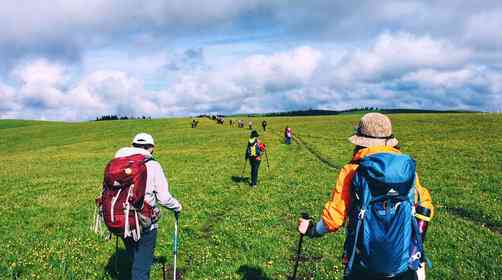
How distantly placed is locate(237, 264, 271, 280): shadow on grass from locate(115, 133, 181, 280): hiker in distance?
2.87 metres

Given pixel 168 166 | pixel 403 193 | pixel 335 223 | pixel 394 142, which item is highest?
pixel 394 142

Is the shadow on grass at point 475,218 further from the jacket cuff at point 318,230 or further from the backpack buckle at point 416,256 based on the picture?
the jacket cuff at point 318,230

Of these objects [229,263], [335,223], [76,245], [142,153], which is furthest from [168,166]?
[335,223]

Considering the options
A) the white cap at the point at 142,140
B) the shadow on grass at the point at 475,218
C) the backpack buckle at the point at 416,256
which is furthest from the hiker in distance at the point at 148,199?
the shadow on grass at the point at 475,218

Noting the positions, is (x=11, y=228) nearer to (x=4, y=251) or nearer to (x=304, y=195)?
(x=4, y=251)

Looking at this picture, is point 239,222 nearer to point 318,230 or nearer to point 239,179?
point 318,230

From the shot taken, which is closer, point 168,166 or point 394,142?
point 394,142

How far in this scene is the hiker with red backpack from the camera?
6.32 meters

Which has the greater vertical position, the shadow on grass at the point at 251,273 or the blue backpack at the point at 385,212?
the blue backpack at the point at 385,212

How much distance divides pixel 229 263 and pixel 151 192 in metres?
4.15

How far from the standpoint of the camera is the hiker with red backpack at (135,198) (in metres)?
6.32

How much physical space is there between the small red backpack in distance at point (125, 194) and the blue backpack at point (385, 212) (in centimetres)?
358

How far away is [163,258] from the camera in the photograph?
34.1 ft

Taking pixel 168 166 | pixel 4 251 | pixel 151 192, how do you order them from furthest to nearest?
pixel 168 166 < pixel 4 251 < pixel 151 192
